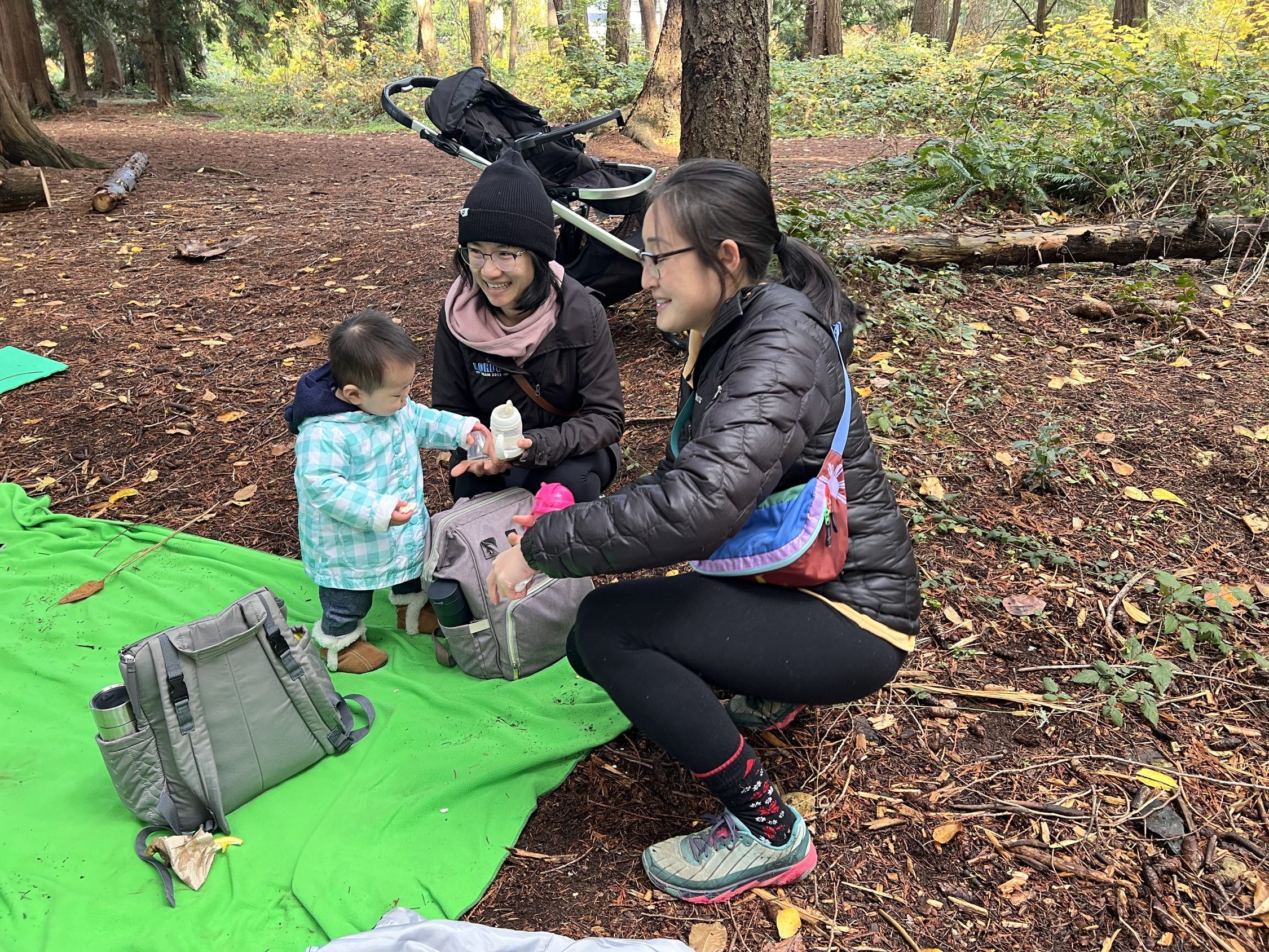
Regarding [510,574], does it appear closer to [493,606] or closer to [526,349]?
[493,606]

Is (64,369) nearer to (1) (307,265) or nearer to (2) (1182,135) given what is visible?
(1) (307,265)

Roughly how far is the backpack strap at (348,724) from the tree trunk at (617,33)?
17.5 metres

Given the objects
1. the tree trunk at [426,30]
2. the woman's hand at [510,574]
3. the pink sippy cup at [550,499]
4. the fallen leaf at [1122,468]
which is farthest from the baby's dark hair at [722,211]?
the tree trunk at [426,30]

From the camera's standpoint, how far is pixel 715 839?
6.75ft

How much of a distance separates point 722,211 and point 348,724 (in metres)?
1.90

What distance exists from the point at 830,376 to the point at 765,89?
3.32 m

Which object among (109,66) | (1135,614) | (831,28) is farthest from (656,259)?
(109,66)

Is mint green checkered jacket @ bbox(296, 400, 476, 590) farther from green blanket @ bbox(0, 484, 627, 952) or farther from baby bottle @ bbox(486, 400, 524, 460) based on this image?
green blanket @ bbox(0, 484, 627, 952)

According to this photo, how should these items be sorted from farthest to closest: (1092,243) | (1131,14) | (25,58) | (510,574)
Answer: (25,58), (1131,14), (1092,243), (510,574)

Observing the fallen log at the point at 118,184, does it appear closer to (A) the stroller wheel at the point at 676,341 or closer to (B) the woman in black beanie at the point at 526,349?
(A) the stroller wheel at the point at 676,341

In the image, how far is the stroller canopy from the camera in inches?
176

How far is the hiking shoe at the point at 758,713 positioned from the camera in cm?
243

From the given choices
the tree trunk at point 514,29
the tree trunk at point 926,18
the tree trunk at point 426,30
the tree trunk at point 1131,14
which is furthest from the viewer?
the tree trunk at point 514,29

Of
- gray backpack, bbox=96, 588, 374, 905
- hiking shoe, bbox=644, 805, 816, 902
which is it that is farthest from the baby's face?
hiking shoe, bbox=644, 805, 816, 902
